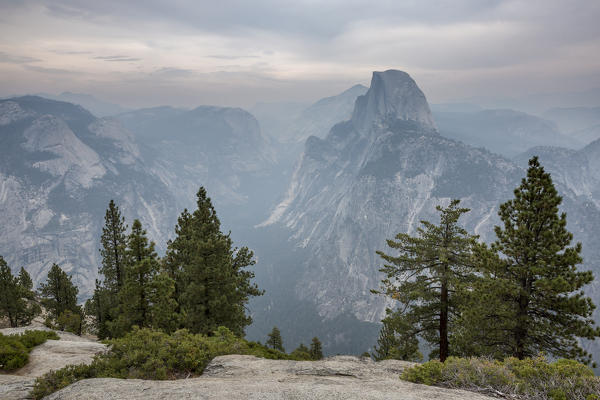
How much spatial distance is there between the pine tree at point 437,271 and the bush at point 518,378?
7839 mm

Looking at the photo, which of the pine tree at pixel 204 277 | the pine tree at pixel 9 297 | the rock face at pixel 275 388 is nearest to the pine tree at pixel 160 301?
the pine tree at pixel 204 277

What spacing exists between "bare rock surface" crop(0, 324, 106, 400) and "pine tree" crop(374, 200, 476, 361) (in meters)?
17.6

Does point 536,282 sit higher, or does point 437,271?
point 536,282

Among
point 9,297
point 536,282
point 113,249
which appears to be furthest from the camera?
point 9,297

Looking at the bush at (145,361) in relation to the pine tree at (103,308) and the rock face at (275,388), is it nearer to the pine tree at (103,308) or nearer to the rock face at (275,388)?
the rock face at (275,388)

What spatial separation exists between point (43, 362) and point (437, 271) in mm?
22277

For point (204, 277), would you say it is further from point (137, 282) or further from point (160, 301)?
point (137, 282)

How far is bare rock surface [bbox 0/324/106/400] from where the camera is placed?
34.1 ft

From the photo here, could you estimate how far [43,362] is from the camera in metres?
15.4

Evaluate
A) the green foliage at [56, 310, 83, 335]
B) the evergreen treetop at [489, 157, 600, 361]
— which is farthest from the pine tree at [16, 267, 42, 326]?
the evergreen treetop at [489, 157, 600, 361]

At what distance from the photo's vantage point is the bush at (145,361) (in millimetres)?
10672

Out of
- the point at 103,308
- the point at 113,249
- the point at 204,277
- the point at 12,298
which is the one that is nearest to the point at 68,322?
the point at 103,308

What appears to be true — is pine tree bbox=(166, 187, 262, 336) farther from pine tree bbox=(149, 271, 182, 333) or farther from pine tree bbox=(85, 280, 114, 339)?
pine tree bbox=(85, 280, 114, 339)

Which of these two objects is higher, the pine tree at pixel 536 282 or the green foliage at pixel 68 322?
the pine tree at pixel 536 282
